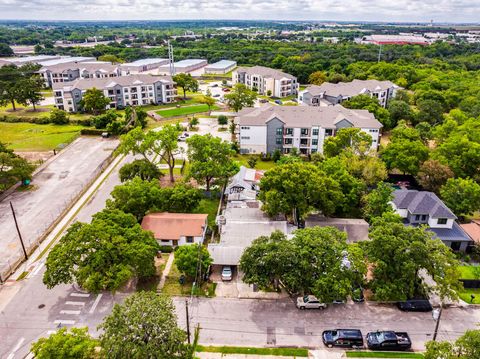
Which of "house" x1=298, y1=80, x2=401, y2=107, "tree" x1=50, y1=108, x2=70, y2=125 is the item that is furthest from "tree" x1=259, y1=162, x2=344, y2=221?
"tree" x1=50, y1=108, x2=70, y2=125

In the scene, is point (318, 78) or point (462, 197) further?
point (318, 78)

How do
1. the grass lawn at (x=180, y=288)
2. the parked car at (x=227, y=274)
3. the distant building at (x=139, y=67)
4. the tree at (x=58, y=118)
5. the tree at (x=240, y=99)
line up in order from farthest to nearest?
the distant building at (x=139, y=67) → the tree at (x=240, y=99) → the tree at (x=58, y=118) → the parked car at (x=227, y=274) → the grass lawn at (x=180, y=288)

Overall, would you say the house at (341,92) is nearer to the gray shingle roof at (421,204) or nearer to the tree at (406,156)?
the tree at (406,156)

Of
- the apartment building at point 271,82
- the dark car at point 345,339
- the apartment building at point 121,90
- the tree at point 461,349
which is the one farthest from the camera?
the apartment building at point 271,82

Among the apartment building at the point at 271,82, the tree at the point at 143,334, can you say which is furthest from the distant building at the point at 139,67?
the tree at the point at 143,334

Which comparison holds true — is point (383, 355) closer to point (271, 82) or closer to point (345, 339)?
point (345, 339)

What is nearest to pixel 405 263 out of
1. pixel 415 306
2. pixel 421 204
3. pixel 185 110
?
pixel 415 306

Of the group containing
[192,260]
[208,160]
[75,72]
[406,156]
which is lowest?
[192,260]

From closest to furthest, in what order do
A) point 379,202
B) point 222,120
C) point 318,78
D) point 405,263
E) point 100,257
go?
point 405,263 → point 100,257 → point 379,202 → point 222,120 → point 318,78
